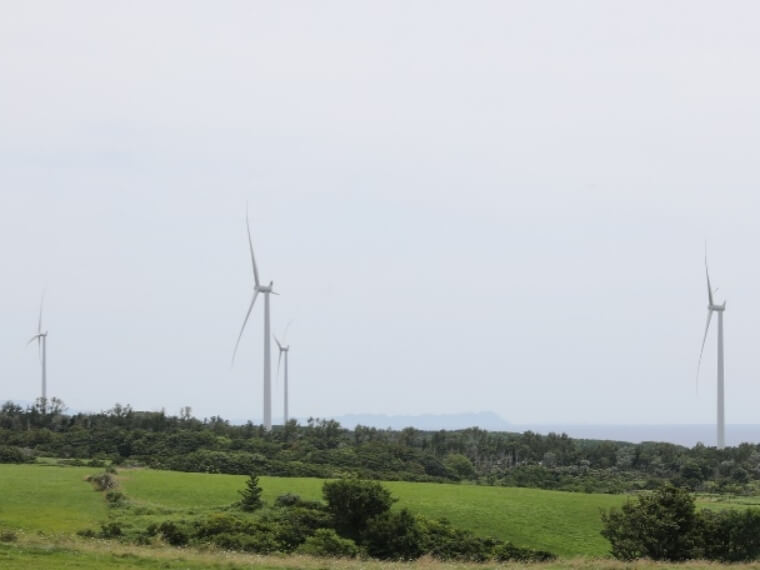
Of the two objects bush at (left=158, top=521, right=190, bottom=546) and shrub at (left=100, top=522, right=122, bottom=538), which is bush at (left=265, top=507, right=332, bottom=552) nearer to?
bush at (left=158, top=521, right=190, bottom=546)

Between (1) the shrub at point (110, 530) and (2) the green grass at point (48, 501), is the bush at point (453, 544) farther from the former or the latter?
(2) the green grass at point (48, 501)

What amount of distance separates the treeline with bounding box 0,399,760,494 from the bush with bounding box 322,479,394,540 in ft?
85.3

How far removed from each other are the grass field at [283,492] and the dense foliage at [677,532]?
5343mm

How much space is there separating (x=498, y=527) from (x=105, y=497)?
20074 mm

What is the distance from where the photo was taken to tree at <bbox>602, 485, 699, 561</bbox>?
129ft

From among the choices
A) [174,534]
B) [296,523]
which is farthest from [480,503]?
[174,534]

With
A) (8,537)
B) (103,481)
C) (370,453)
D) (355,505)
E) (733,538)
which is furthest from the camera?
(370,453)

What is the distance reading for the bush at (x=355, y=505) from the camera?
4191 centimetres

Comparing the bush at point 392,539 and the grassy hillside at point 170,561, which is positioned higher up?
the grassy hillside at point 170,561

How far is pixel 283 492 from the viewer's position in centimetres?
5275

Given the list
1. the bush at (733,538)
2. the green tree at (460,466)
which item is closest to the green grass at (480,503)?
the bush at (733,538)

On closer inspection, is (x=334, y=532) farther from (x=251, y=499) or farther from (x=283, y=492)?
(x=283, y=492)

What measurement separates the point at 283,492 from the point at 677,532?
21467 mm

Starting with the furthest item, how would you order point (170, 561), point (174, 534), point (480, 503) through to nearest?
1. point (480, 503)
2. point (174, 534)
3. point (170, 561)
